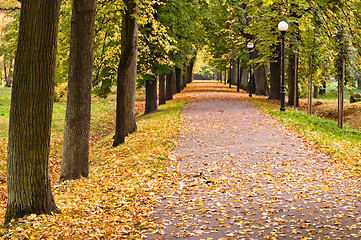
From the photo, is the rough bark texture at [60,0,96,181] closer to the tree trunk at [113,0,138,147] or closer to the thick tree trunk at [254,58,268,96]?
the tree trunk at [113,0,138,147]

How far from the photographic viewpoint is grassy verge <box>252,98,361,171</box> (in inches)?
444

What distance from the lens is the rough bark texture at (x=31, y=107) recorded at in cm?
653

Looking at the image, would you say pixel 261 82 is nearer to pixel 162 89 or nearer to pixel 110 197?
pixel 162 89

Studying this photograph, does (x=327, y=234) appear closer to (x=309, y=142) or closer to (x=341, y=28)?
(x=309, y=142)

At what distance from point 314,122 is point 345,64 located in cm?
307

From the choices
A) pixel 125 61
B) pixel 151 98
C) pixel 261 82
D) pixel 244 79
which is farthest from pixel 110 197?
pixel 244 79

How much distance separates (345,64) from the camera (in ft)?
58.9

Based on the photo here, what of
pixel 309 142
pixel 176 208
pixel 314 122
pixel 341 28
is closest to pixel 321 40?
pixel 341 28

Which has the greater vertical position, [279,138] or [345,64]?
[345,64]

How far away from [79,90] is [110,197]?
299 centimetres

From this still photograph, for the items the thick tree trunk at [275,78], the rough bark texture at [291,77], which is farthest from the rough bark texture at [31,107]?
the thick tree trunk at [275,78]

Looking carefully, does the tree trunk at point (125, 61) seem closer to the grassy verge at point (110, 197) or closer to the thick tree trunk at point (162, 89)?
the grassy verge at point (110, 197)

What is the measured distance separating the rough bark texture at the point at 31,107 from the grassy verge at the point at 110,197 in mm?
425

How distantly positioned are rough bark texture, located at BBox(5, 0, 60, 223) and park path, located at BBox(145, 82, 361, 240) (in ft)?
6.97
